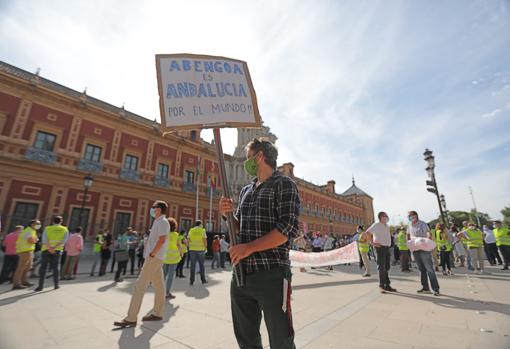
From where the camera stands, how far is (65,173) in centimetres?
1513

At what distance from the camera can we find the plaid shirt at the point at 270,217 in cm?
170

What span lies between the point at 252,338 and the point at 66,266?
9.02 meters

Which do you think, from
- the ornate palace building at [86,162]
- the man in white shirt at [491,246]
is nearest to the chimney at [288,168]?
the ornate palace building at [86,162]

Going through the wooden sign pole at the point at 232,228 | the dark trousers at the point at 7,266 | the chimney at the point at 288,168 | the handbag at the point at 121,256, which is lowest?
the dark trousers at the point at 7,266

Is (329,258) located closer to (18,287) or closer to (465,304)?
(465,304)

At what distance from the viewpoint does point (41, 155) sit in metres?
14.5

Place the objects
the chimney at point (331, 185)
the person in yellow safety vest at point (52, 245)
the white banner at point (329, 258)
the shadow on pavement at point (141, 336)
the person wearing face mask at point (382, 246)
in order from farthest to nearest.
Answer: the chimney at point (331, 185)
the white banner at point (329, 258)
the person in yellow safety vest at point (52, 245)
the person wearing face mask at point (382, 246)
the shadow on pavement at point (141, 336)

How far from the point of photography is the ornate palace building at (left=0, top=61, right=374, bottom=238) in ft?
45.0

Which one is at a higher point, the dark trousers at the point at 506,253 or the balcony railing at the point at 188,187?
the balcony railing at the point at 188,187

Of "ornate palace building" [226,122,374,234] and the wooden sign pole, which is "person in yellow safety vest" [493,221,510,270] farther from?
"ornate palace building" [226,122,374,234]

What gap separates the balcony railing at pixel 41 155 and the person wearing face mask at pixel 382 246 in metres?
17.8

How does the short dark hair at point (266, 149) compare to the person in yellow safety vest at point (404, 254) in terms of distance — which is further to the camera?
the person in yellow safety vest at point (404, 254)

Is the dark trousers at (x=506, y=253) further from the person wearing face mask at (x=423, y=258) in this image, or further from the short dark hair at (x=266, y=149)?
the short dark hair at (x=266, y=149)

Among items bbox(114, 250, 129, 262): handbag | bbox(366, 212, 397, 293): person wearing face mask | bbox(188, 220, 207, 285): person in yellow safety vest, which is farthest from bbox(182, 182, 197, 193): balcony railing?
bbox(366, 212, 397, 293): person wearing face mask
